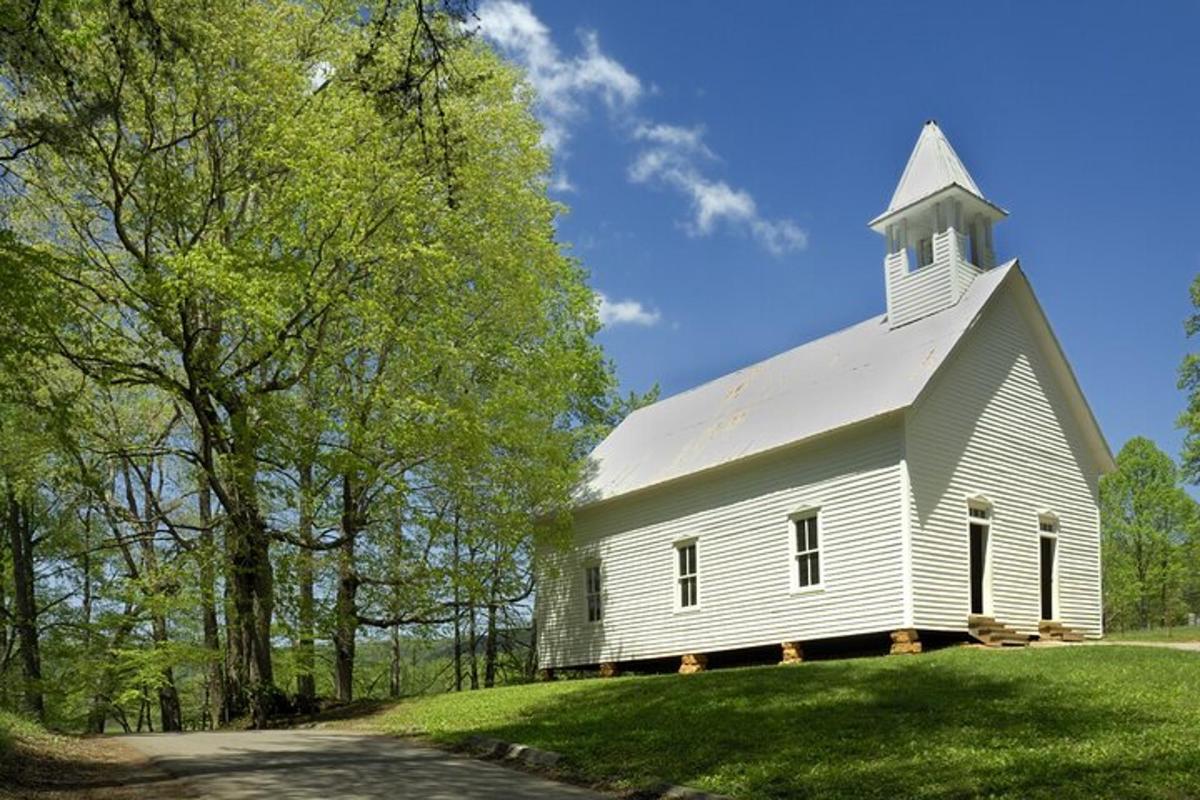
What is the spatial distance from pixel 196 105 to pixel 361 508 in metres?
8.78

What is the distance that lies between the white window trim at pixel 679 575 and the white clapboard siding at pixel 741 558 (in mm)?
79

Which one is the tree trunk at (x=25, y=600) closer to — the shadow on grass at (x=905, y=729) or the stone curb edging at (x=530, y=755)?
the shadow on grass at (x=905, y=729)

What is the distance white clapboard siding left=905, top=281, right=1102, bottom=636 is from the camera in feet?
65.3

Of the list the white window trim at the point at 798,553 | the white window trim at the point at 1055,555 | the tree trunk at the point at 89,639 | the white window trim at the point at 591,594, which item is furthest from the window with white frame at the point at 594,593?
the tree trunk at the point at 89,639

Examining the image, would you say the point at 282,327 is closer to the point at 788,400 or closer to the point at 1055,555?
the point at 788,400

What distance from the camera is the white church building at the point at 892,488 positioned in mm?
19953

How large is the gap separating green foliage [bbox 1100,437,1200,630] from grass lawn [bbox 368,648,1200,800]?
122ft

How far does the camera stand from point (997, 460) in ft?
71.7

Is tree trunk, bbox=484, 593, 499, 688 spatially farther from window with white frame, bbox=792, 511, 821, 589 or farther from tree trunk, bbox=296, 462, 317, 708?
window with white frame, bbox=792, 511, 821, 589

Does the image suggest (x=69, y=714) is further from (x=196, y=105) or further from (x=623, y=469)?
(x=196, y=105)

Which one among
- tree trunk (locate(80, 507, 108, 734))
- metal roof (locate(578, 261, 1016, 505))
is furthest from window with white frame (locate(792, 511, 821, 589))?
tree trunk (locate(80, 507, 108, 734))

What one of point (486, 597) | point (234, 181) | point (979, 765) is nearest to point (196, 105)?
point (234, 181)

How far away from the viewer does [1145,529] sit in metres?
49.9

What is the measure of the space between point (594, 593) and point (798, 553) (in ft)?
25.3
